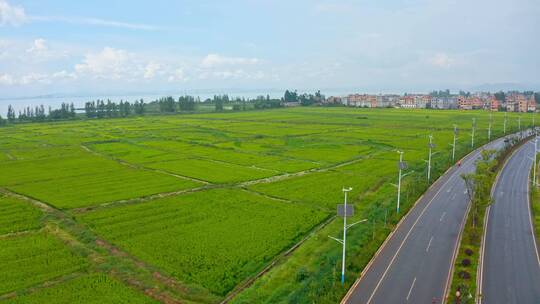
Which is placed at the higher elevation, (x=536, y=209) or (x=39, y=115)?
(x=39, y=115)

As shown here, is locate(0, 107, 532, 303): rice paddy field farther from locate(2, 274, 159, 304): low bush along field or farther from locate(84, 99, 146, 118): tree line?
locate(84, 99, 146, 118): tree line

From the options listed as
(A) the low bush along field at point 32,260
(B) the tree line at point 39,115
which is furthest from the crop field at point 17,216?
(B) the tree line at point 39,115

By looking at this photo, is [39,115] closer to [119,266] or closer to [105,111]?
[105,111]

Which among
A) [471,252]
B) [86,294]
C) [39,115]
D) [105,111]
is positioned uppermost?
[105,111]

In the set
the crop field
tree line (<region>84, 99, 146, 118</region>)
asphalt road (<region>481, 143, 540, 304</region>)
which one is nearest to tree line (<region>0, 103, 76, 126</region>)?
tree line (<region>84, 99, 146, 118</region>)

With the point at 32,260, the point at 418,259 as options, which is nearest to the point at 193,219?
the point at 32,260

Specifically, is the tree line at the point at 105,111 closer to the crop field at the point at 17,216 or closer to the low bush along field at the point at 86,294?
the crop field at the point at 17,216

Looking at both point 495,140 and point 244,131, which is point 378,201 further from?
point 244,131

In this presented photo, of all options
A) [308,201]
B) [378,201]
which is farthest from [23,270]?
[378,201]
